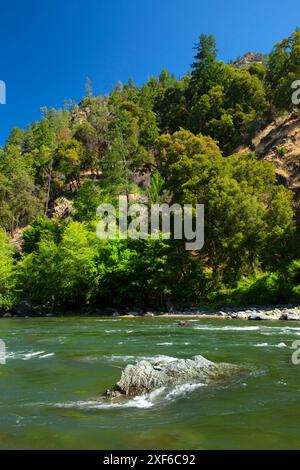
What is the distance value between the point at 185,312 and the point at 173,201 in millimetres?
14228

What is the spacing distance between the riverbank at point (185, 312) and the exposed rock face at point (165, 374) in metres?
18.9

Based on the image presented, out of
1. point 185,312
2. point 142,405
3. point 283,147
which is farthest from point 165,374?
point 283,147

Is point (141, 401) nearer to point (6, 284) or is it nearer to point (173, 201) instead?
point (6, 284)

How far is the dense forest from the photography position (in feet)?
133

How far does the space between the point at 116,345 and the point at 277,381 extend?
8.90m

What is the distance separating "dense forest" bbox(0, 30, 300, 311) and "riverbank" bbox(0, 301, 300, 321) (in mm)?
1148

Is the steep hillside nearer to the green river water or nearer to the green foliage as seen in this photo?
the green foliage

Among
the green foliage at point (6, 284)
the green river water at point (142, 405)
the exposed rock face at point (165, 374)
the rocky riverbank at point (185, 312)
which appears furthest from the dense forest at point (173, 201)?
the exposed rock face at point (165, 374)

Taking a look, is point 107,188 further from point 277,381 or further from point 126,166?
point 277,381

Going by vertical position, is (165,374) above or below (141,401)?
above

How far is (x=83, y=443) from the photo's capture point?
7258 mm

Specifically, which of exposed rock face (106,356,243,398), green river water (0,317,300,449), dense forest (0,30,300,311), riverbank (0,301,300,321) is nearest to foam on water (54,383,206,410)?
green river water (0,317,300,449)

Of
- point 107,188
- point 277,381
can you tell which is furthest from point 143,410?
point 107,188

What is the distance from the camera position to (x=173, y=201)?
49.4 meters
